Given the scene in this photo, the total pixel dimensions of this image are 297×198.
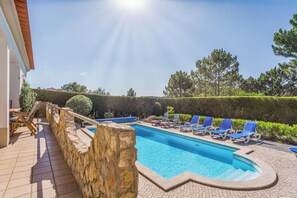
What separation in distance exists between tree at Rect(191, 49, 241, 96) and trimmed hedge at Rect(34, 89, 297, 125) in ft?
31.4

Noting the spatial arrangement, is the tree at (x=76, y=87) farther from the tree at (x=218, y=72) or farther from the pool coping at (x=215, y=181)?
the pool coping at (x=215, y=181)

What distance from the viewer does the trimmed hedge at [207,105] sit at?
1097cm

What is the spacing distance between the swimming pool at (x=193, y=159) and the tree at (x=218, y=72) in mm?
16381

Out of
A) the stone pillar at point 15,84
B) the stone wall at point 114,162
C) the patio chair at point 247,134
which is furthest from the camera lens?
the stone pillar at point 15,84

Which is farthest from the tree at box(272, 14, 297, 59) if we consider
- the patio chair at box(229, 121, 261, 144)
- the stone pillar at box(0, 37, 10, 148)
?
the stone pillar at box(0, 37, 10, 148)

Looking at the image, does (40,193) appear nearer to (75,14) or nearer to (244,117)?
(75,14)

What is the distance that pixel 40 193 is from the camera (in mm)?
2818

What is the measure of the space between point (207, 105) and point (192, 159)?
891 cm

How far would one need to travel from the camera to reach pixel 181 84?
29484 millimetres

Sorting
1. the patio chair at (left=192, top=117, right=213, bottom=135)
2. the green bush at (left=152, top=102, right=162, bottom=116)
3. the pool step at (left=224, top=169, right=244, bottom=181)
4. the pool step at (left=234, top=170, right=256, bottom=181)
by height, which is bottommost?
the pool step at (left=224, top=169, right=244, bottom=181)

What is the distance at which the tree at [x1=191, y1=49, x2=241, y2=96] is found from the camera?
22297mm

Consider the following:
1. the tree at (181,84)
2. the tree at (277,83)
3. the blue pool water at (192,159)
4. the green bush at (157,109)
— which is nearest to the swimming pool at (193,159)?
the blue pool water at (192,159)

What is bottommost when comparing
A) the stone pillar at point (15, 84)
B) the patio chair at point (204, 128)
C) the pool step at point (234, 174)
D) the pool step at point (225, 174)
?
the pool step at point (225, 174)

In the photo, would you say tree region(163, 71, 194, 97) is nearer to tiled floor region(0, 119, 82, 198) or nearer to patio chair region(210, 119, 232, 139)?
patio chair region(210, 119, 232, 139)
